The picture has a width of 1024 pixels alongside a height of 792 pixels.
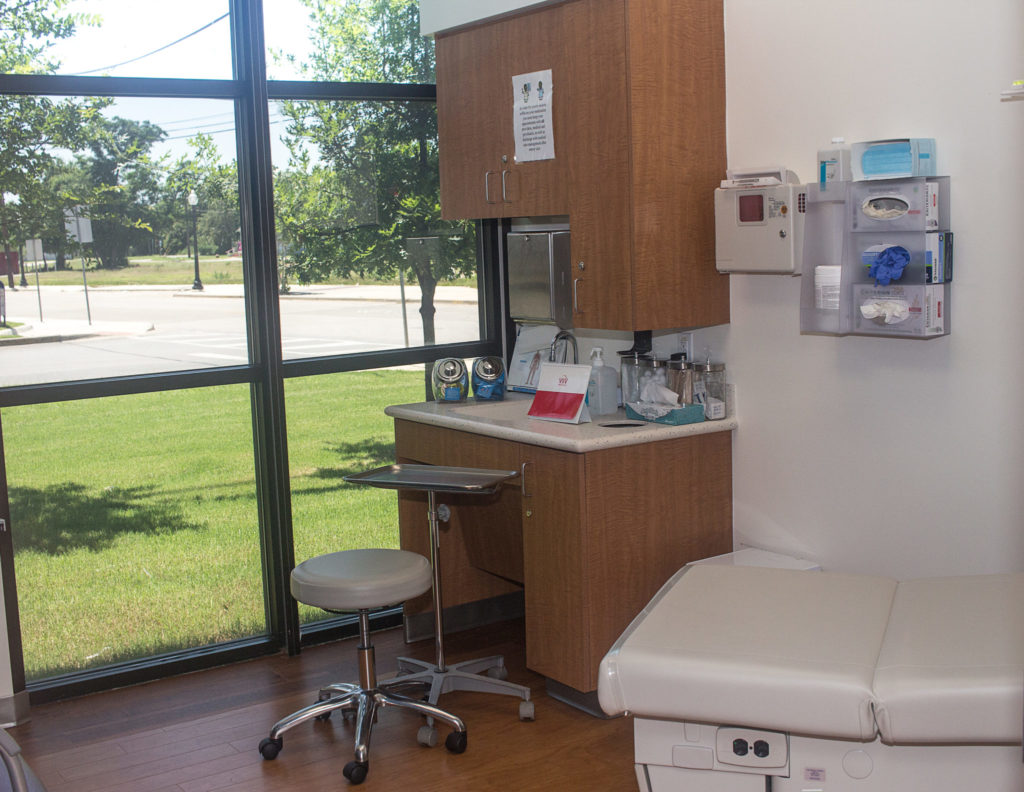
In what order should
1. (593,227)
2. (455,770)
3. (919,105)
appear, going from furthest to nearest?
(593,227), (455,770), (919,105)

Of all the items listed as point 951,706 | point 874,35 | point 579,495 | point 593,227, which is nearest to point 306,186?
point 593,227

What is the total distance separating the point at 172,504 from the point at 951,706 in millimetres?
2927

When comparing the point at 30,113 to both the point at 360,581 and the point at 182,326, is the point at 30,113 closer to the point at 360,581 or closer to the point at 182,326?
the point at 182,326

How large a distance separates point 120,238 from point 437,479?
1564mm

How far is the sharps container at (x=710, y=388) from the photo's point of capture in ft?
11.9

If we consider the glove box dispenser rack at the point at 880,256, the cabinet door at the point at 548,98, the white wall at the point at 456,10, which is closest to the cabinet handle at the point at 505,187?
the cabinet door at the point at 548,98

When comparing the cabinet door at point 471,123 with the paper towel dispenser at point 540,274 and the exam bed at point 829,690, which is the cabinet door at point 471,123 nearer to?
the paper towel dispenser at point 540,274

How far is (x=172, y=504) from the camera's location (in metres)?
4.07

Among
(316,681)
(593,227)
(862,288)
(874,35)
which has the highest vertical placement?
(874,35)

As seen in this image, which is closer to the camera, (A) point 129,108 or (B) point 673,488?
(B) point 673,488

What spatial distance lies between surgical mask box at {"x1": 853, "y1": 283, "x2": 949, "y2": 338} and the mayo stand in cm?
120

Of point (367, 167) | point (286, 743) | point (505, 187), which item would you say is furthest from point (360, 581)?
point (367, 167)

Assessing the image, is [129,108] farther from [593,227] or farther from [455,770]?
[455,770]

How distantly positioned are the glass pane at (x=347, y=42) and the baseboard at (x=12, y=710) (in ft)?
Answer: 7.86
